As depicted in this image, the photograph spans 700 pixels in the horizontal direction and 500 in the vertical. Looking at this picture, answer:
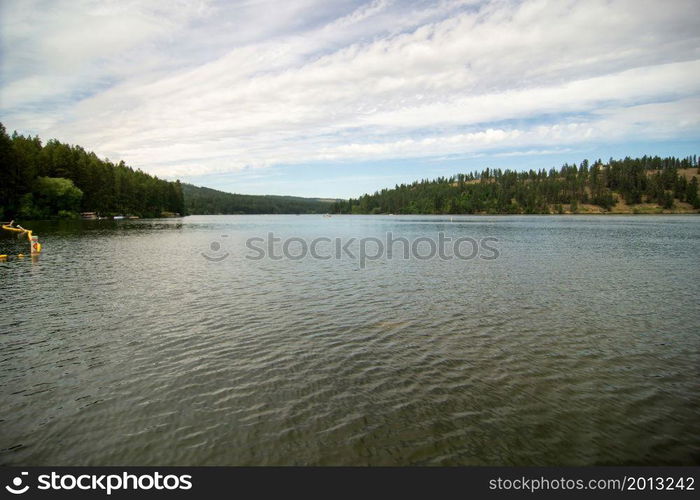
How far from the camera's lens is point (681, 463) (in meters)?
9.41

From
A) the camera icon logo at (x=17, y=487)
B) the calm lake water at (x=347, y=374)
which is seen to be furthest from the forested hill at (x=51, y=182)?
the camera icon logo at (x=17, y=487)

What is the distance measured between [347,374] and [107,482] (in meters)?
7.82

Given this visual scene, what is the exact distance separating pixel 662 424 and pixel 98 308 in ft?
91.2

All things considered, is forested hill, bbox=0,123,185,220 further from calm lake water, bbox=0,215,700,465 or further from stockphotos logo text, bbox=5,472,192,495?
stockphotos logo text, bbox=5,472,192,495

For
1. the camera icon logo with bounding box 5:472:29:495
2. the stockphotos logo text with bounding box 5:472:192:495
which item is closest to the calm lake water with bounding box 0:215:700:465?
the stockphotos logo text with bounding box 5:472:192:495

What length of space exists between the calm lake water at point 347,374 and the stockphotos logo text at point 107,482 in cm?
41

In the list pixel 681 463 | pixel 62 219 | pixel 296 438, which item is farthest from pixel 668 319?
pixel 62 219

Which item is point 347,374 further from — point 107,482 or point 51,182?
point 51,182

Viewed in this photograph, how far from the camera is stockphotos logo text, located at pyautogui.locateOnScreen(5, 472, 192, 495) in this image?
8773 mm

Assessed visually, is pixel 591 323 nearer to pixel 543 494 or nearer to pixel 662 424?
pixel 662 424

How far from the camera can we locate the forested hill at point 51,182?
110 meters

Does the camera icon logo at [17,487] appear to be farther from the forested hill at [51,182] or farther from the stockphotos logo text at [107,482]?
the forested hill at [51,182]

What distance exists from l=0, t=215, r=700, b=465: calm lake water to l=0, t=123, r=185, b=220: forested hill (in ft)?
364

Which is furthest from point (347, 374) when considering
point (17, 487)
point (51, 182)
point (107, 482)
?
point (51, 182)
